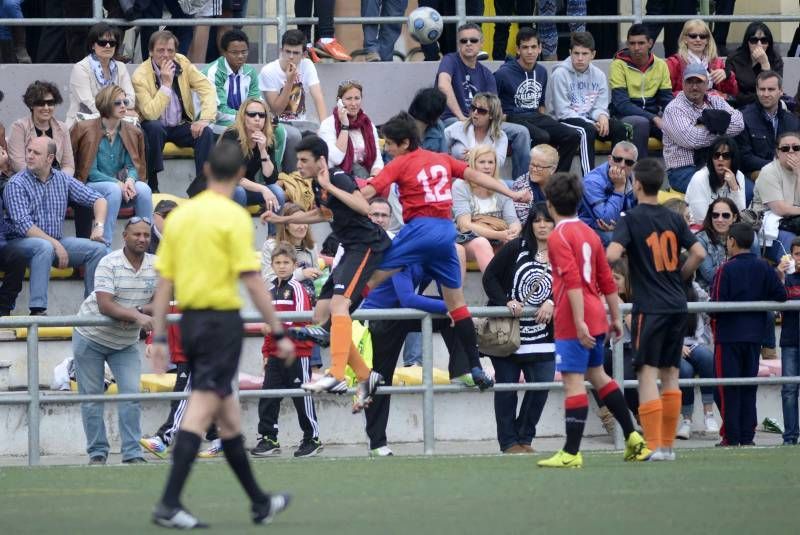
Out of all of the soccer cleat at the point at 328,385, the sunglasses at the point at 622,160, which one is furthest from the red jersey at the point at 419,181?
the sunglasses at the point at 622,160

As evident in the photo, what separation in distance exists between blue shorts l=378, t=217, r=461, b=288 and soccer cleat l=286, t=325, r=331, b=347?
65 centimetres

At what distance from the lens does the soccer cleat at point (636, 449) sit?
10.3m

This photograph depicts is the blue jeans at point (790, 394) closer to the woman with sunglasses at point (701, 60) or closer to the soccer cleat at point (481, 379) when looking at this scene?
the soccer cleat at point (481, 379)

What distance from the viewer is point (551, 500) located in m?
8.41

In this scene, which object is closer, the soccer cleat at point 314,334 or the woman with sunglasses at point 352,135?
the soccer cleat at point 314,334

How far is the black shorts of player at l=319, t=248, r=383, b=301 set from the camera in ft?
36.8

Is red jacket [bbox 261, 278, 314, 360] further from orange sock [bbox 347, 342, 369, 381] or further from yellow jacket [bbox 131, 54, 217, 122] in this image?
yellow jacket [bbox 131, 54, 217, 122]

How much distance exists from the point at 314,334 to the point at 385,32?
278 inches

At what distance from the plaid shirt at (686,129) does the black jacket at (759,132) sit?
0.14m

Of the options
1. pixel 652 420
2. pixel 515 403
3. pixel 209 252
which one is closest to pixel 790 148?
pixel 515 403

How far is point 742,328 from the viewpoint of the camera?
12.7m

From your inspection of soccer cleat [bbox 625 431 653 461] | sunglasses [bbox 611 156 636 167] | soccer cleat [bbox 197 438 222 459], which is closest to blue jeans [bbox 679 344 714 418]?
sunglasses [bbox 611 156 636 167]

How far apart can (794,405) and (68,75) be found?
7.99m

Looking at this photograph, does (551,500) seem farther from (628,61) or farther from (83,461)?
(628,61)
